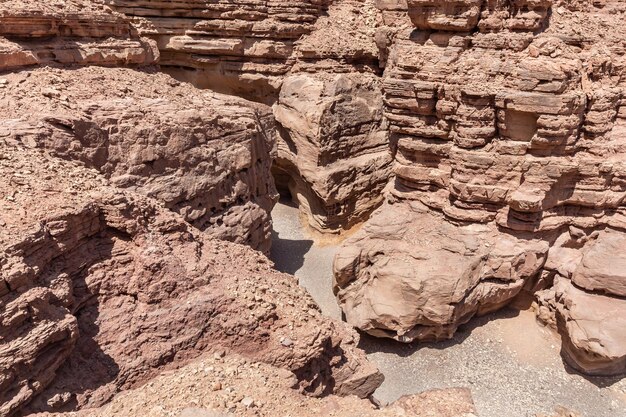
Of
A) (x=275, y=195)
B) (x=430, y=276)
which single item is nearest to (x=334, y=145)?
(x=275, y=195)

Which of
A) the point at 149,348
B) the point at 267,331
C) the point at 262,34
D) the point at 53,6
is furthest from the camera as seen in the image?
the point at 262,34

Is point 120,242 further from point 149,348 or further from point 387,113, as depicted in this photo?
point 387,113

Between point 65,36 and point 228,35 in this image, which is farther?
point 228,35

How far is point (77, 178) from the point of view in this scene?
22.0ft

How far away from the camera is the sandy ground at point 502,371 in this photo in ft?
32.3

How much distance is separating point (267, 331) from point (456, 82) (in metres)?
7.72

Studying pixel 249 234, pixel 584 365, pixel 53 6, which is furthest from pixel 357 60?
pixel 584 365

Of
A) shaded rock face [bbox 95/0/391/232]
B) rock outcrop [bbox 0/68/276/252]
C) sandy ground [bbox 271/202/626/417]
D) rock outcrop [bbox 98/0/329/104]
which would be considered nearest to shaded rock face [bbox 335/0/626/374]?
sandy ground [bbox 271/202/626/417]

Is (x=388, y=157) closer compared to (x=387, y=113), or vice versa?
(x=387, y=113)

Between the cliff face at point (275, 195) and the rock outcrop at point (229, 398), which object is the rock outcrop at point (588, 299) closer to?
the cliff face at point (275, 195)

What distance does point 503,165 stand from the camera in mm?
10906

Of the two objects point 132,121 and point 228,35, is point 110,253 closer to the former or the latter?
point 132,121

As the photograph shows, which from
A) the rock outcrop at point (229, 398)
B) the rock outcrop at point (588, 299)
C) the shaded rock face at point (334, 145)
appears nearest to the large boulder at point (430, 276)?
the rock outcrop at point (588, 299)

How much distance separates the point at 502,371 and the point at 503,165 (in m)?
4.71
